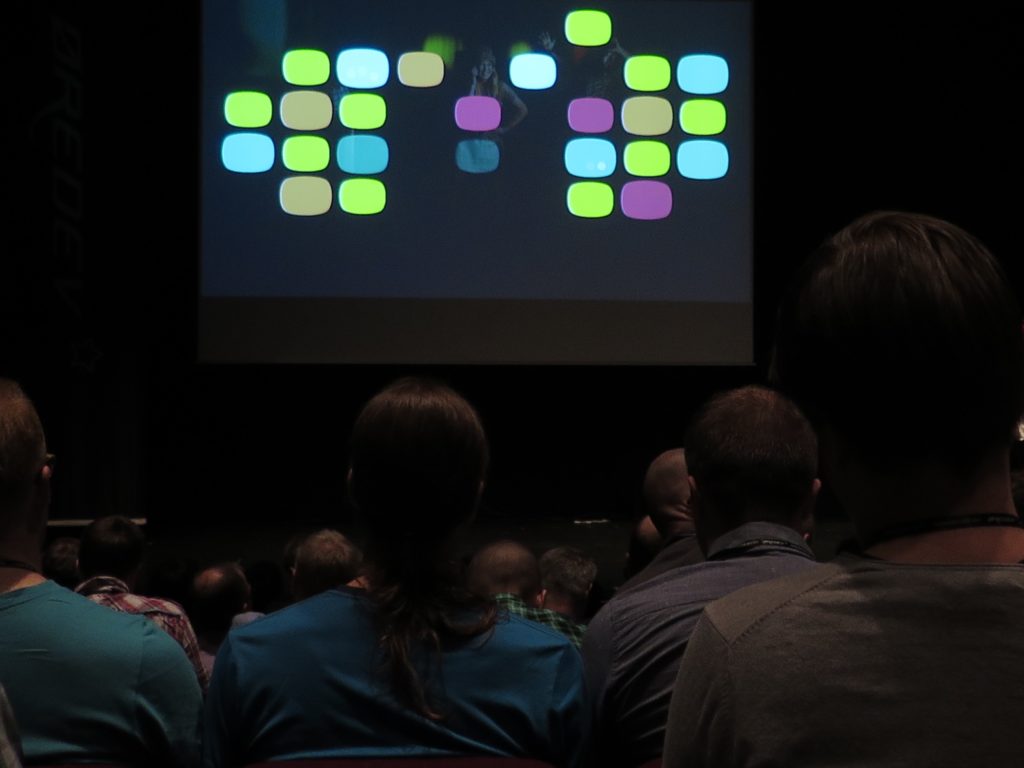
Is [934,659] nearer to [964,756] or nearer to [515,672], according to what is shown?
[964,756]

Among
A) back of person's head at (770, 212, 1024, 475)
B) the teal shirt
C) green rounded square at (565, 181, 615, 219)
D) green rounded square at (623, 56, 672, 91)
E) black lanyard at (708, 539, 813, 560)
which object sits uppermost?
green rounded square at (623, 56, 672, 91)

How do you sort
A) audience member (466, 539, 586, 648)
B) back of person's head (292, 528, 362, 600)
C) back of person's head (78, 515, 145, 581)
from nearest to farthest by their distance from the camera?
back of person's head (292, 528, 362, 600) < audience member (466, 539, 586, 648) < back of person's head (78, 515, 145, 581)

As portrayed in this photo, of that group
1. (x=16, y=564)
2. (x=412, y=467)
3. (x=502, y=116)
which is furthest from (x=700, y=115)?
(x=16, y=564)

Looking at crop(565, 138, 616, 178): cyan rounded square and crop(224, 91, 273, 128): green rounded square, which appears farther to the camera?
crop(565, 138, 616, 178): cyan rounded square

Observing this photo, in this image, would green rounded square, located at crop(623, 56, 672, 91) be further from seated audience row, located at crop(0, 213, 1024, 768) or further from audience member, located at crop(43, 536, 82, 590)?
seated audience row, located at crop(0, 213, 1024, 768)

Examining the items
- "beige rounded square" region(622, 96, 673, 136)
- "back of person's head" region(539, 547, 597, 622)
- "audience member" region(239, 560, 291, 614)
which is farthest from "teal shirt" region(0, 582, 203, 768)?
"beige rounded square" region(622, 96, 673, 136)

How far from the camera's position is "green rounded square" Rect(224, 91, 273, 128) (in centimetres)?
534

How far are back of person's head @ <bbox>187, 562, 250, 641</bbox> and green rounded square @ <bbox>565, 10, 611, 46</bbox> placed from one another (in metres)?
3.37

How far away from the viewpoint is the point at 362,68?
5.38 m

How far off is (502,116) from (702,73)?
36.9 inches

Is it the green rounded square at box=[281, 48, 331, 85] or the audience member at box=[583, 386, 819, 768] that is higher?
the green rounded square at box=[281, 48, 331, 85]

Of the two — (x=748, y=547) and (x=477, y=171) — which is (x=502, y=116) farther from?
(x=748, y=547)

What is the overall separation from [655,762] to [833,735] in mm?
610

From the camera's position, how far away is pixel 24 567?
132 centimetres
